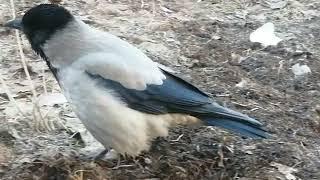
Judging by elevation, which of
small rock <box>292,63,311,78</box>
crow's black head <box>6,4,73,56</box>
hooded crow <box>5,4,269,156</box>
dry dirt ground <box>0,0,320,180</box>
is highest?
crow's black head <box>6,4,73,56</box>

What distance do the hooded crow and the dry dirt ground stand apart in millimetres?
162

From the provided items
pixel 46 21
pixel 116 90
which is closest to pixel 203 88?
pixel 116 90

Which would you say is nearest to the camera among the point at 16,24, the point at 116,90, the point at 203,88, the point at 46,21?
the point at 116,90

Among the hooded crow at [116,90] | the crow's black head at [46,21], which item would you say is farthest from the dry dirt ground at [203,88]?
the crow's black head at [46,21]

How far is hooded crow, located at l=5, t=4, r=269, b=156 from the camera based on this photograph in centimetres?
352

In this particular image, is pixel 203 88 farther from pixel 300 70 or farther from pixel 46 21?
pixel 46 21

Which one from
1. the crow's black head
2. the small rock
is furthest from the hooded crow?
the small rock

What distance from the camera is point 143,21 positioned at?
5184mm

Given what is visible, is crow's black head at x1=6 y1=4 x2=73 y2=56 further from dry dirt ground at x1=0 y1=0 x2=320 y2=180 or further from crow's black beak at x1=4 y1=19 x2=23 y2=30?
dry dirt ground at x1=0 y1=0 x2=320 y2=180

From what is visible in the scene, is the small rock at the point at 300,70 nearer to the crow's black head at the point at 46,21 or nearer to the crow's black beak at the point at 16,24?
the crow's black head at the point at 46,21

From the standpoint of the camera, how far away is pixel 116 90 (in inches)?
141

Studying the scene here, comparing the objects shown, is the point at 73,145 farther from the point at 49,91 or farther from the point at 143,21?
the point at 143,21

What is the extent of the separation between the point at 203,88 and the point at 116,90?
92 cm

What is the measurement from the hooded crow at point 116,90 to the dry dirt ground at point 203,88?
0.16m
